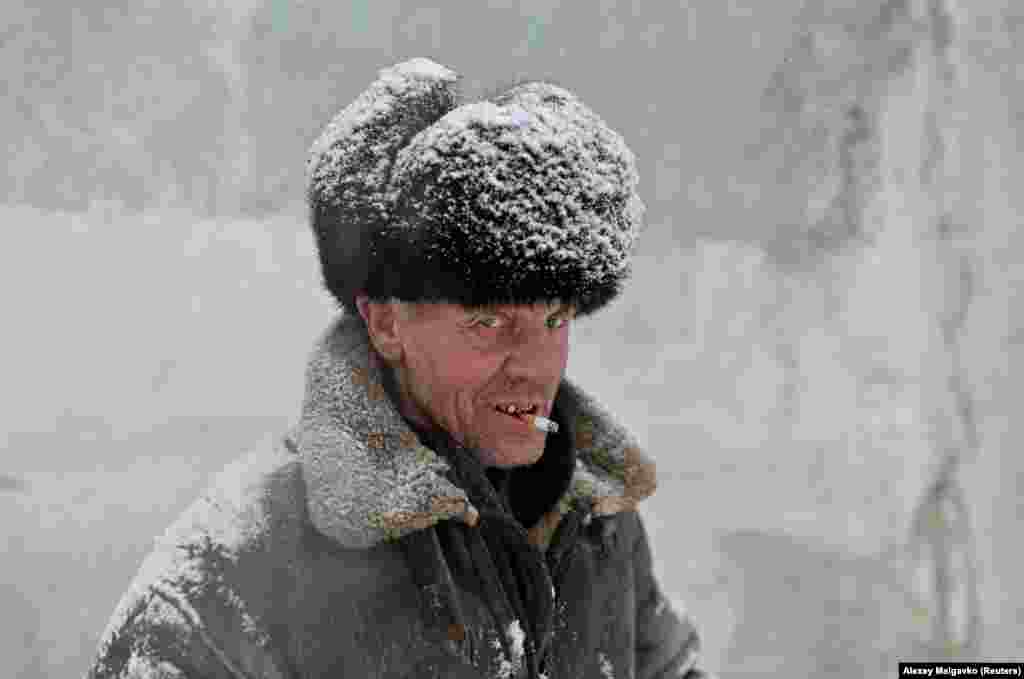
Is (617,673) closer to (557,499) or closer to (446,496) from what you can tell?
(557,499)

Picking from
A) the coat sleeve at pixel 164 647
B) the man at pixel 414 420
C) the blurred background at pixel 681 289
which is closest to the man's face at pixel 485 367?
the man at pixel 414 420

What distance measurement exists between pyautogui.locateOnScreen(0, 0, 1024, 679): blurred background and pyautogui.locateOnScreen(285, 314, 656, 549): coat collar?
93 cm

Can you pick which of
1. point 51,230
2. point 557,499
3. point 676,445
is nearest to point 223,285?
point 51,230

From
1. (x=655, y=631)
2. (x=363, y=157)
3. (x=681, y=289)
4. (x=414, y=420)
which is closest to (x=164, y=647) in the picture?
(x=414, y=420)

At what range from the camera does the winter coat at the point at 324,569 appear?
2.54 feet

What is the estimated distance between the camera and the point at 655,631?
1083 millimetres

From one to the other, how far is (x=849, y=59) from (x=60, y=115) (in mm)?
1881

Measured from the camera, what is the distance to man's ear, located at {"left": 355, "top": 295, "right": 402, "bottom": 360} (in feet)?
2.84

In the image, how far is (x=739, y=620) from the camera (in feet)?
8.61

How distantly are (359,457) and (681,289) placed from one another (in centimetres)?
185

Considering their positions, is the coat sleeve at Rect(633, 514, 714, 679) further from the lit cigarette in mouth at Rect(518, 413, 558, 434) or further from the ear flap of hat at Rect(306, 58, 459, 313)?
the ear flap of hat at Rect(306, 58, 459, 313)

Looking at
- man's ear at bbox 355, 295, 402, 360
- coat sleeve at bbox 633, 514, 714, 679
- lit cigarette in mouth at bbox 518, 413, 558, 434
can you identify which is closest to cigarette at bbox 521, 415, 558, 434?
lit cigarette in mouth at bbox 518, 413, 558, 434

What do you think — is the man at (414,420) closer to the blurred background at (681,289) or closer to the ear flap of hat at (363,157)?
the ear flap of hat at (363,157)

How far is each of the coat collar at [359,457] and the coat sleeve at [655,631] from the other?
29cm
